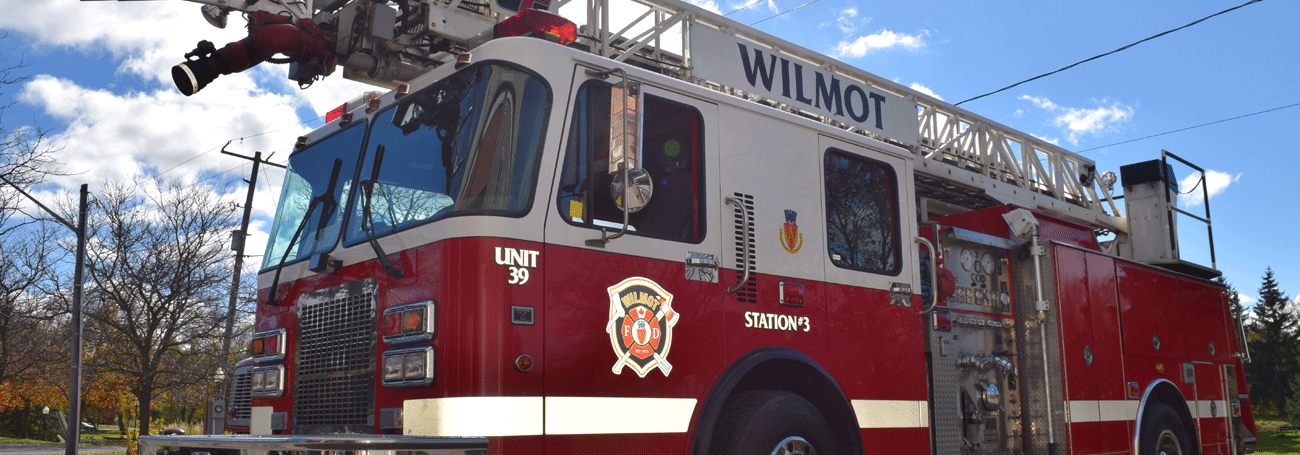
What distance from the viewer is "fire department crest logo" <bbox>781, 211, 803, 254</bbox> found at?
515 cm

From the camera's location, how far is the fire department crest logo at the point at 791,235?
515 centimetres

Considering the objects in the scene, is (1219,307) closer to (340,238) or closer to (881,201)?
(881,201)

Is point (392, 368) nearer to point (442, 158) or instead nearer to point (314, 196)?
point (442, 158)

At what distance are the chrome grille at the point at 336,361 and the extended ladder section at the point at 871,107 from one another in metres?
2.56

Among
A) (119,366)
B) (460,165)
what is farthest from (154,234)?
(460,165)

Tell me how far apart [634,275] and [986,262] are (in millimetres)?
3421

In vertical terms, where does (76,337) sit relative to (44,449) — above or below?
above

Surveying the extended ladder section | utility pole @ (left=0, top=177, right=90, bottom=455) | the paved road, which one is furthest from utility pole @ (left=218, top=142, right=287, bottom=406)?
the extended ladder section

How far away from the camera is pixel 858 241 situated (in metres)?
5.61

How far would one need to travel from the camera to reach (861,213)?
5699mm

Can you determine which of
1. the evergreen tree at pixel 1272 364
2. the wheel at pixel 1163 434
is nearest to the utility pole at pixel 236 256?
the wheel at pixel 1163 434

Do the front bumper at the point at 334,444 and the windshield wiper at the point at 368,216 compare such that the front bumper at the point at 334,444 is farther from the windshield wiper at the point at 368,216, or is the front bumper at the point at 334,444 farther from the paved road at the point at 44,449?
the paved road at the point at 44,449

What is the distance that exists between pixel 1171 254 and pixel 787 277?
5.95 metres

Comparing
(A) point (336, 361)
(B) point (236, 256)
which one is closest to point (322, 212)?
(A) point (336, 361)
